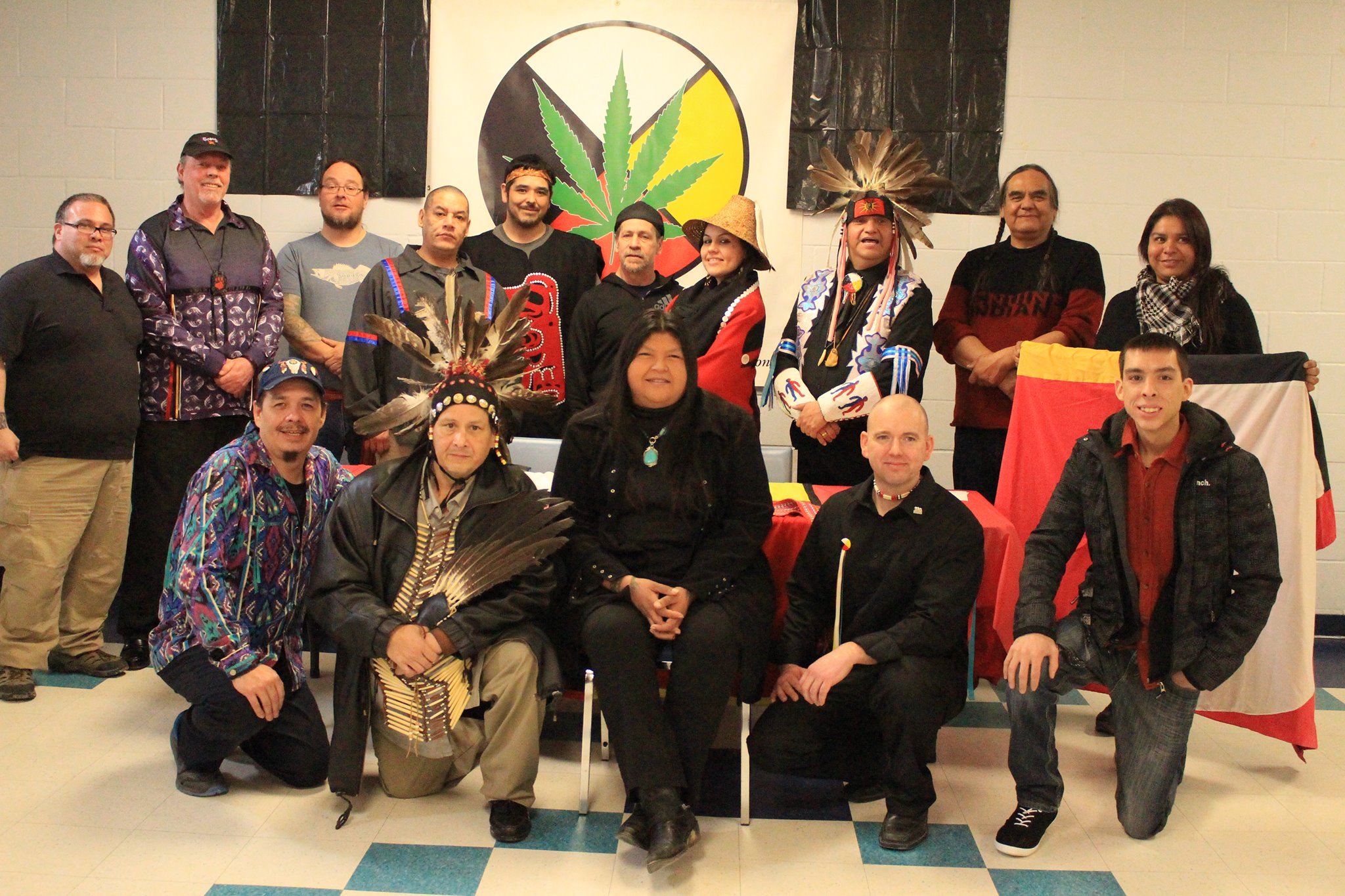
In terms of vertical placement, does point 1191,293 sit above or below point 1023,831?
above

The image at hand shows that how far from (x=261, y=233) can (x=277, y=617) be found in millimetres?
1666

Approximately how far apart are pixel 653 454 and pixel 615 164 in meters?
2.21

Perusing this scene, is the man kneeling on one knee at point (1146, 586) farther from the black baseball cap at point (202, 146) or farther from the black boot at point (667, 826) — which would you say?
the black baseball cap at point (202, 146)

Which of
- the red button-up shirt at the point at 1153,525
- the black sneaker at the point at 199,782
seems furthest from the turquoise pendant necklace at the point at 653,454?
the black sneaker at the point at 199,782

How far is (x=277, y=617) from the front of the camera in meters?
2.80

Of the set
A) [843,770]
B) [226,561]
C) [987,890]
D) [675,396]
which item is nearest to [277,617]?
[226,561]

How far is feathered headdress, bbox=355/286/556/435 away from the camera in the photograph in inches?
106

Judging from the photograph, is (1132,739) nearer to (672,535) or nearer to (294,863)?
(672,535)

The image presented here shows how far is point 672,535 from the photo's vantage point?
2.78 meters

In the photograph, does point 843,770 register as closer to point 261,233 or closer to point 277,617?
point 277,617

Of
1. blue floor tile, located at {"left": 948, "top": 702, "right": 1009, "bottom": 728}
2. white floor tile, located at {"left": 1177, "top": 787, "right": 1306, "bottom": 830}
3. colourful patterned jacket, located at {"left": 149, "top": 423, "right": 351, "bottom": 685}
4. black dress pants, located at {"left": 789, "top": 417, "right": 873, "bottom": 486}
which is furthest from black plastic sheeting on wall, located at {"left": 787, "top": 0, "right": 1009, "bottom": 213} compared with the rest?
colourful patterned jacket, located at {"left": 149, "top": 423, "right": 351, "bottom": 685}

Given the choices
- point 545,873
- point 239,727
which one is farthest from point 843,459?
point 239,727

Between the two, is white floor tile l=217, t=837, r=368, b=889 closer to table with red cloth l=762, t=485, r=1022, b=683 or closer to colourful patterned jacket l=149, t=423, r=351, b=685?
colourful patterned jacket l=149, t=423, r=351, b=685

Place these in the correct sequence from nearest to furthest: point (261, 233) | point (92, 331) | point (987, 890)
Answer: point (987, 890) < point (92, 331) < point (261, 233)
